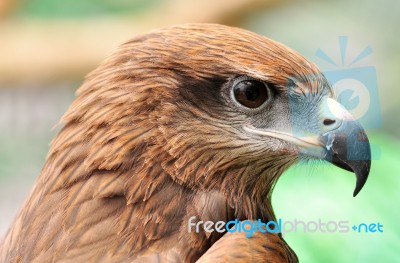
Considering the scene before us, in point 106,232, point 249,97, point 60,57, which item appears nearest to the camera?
point 106,232

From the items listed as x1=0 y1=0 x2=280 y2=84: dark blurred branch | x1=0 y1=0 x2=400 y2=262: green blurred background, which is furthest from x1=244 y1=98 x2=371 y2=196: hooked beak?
x1=0 y1=0 x2=280 y2=84: dark blurred branch

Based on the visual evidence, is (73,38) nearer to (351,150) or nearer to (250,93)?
(250,93)

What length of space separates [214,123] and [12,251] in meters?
0.55

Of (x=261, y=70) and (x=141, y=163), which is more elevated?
(x=261, y=70)

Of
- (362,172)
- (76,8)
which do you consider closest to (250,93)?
(362,172)

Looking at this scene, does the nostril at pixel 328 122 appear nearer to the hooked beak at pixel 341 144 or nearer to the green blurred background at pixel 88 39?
the hooked beak at pixel 341 144

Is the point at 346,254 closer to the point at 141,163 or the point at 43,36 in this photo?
the point at 141,163

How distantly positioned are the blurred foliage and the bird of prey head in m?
2.80

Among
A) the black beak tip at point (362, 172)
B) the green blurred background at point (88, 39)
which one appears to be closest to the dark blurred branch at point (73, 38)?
the green blurred background at point (88, 39)

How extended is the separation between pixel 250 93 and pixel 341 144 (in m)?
0.24

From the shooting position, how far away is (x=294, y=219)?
2375mm

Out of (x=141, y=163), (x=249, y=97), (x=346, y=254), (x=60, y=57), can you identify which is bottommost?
(x=346, y=254)

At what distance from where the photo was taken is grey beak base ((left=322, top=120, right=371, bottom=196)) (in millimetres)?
1669

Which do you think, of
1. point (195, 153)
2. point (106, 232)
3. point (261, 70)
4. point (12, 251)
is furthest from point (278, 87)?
point (12, 251)
